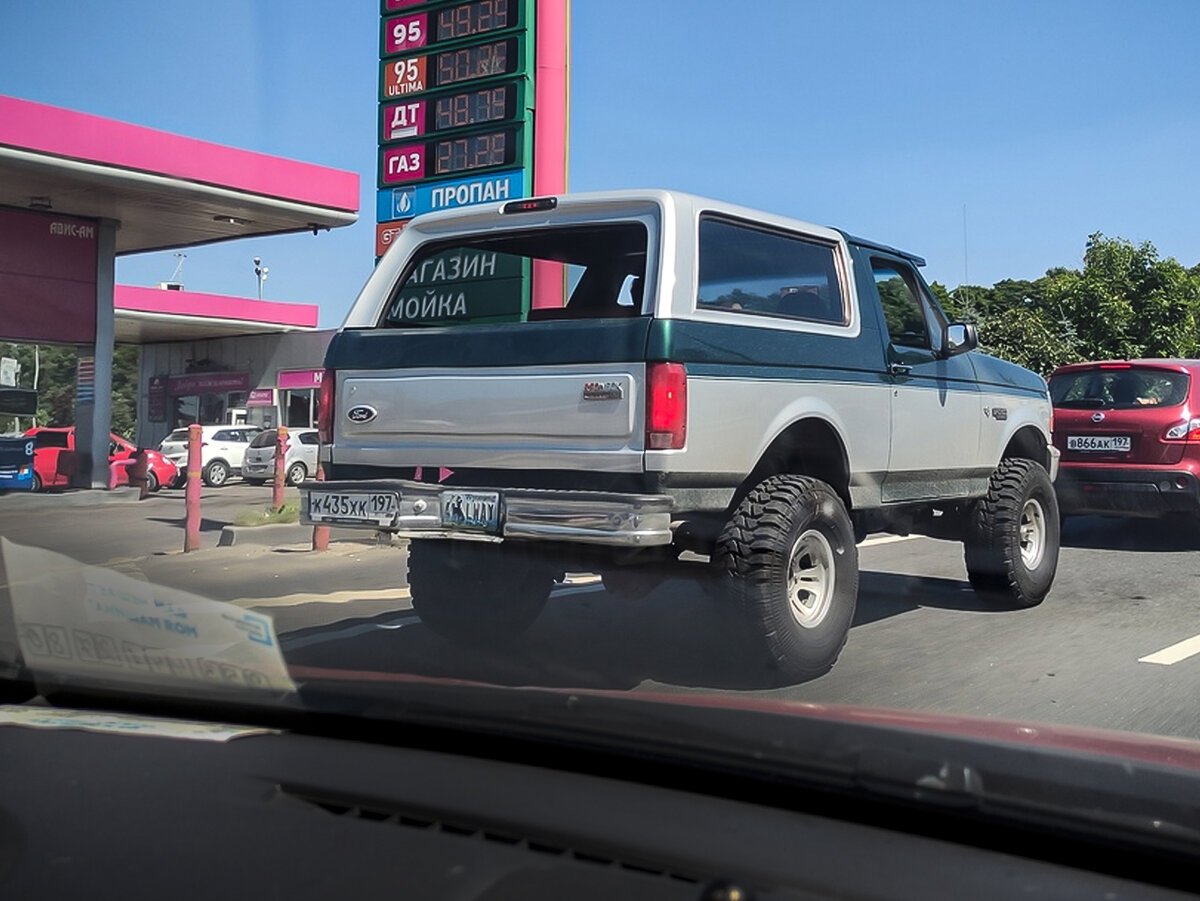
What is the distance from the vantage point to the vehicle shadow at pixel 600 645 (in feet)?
17.2

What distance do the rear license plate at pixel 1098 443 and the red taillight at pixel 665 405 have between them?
641 centimetres

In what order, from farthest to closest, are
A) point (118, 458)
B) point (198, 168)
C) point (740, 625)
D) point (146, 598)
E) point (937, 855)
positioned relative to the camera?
point (118, 458) → point (198, 168) → point (740, 625) → point (146, 598) → point (937, 855)

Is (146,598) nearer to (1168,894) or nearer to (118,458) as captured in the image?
(1168,894)

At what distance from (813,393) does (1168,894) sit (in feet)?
12.6

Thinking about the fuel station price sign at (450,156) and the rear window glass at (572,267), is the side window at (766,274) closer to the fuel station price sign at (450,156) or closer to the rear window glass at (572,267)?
the rear window glass at (572,267)

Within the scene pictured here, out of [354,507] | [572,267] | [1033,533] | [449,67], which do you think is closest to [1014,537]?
[1033,533]

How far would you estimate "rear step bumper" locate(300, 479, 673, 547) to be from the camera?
4562 mm

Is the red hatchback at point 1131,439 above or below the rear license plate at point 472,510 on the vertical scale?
above

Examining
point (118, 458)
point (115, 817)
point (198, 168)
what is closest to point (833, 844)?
point (115, 817)

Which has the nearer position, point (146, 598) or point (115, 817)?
point (115, 817)

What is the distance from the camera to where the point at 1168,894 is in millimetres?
1620

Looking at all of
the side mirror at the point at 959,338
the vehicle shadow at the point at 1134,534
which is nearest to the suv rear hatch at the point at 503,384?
the side mirror at the point at 959,338

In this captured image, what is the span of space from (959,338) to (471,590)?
3042 mm

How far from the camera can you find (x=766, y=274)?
18.1 ft
